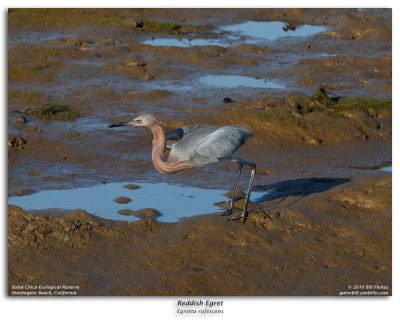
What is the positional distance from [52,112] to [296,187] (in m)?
4.70

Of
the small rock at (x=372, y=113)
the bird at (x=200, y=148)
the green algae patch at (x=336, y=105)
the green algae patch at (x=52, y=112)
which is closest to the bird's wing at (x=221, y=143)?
the bird at (x=200, y=148)

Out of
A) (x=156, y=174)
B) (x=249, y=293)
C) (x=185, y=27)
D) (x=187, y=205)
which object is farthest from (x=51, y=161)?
(x=185, y=27)

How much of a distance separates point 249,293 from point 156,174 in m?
3.62

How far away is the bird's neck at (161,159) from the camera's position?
9656 mm

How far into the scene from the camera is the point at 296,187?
10609 millimetres

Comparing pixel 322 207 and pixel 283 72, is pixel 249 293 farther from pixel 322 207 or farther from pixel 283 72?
pixel 283 72

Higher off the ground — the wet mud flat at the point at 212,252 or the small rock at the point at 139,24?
the small rock at the point at 139,24

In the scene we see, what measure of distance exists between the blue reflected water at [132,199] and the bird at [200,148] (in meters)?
0.48

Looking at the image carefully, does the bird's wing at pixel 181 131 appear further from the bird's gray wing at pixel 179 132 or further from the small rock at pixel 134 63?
the small rock at pixel 134 63

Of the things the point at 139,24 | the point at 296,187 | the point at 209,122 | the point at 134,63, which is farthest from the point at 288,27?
the point at 296,187

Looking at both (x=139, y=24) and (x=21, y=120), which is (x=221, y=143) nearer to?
(x=21, y=120)

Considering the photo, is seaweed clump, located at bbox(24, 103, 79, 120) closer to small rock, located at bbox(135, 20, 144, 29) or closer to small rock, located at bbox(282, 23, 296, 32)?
small rock, located at bbox(135, 20, 144, 29)

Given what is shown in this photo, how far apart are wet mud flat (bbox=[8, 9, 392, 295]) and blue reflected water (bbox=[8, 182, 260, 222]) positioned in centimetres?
9

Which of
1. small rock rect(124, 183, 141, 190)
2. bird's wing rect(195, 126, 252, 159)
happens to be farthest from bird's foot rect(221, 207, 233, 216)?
small rock rect(124, 183, 141, 190)
